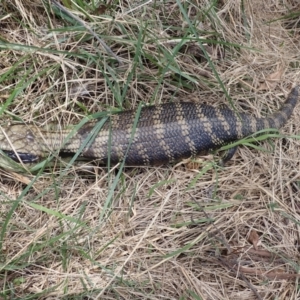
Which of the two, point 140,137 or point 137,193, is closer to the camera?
point 140,137

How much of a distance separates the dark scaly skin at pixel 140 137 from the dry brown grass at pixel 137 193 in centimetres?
15

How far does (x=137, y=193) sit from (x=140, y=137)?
0.48 meters

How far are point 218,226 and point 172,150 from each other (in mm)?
722

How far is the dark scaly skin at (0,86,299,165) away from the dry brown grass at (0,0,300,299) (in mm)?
152

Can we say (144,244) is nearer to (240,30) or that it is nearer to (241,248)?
(241,248)

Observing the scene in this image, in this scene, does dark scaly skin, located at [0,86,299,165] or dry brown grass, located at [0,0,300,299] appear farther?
dark scaly skin, located at [0,86,299,165]

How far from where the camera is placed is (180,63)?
11.4ft

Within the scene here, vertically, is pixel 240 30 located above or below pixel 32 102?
below

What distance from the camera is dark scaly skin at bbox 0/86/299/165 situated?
324 centimetres

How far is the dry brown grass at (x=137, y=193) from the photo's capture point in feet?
10.1

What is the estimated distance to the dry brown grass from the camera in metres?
3.08

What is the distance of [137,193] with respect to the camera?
3354 mm

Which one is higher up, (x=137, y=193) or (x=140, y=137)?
(x=140, y=137)

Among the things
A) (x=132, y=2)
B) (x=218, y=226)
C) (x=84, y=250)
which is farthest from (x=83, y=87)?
(x=218, y=226)
